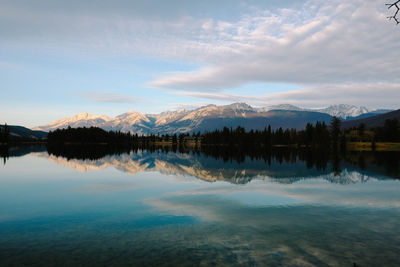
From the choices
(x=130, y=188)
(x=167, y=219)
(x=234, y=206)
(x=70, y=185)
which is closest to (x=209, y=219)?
(x=167, y=219)

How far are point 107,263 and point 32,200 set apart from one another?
23.6m

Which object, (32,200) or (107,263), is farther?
(32,200)

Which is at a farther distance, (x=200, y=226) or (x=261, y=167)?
(x=261, y=167)

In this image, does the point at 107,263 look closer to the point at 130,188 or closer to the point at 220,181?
the point at 130,188

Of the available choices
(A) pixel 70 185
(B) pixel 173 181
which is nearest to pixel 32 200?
(A) pixel 70 185

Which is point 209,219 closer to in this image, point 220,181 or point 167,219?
point 167,219

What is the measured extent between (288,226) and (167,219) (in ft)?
34.0

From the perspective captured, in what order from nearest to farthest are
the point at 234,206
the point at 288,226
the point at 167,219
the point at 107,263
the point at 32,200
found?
1. the point at 107,263
2. the point at 288,226
3. the point at 167,219
4. the point at 234,206
5. the point at 32,200

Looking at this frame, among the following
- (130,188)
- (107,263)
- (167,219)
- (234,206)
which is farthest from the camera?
(130,188)

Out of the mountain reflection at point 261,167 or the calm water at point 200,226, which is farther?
the mountain reflection at point 261,167

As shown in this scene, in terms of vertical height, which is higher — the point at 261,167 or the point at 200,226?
the point at 200,226

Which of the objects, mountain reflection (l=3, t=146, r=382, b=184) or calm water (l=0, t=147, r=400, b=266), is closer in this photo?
calm water (l=0, t=147, r=400, b=266)

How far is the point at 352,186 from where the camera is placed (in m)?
Result: 43.5

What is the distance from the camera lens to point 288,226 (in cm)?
2252
